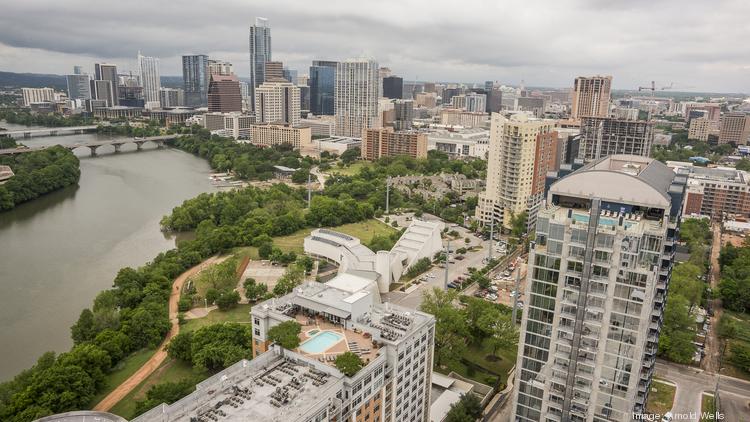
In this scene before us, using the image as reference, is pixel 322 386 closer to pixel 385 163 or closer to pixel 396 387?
pixel 396 387

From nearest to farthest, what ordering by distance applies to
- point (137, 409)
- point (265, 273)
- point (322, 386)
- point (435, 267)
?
point (322, 386) < point (137, 409) < point (265, 273) < point (435, 267)

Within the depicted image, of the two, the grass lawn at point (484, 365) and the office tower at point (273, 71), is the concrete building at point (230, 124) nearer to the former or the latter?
the office tower at point (273, 71)

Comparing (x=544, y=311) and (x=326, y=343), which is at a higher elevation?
(x=544, y=311)

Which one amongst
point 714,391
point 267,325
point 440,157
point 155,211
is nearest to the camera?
point 267,325

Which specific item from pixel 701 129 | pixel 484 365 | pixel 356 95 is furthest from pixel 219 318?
pixel 701 129

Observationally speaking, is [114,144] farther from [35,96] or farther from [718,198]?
[718,198]

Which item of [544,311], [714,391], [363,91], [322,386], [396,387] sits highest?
[363,91]

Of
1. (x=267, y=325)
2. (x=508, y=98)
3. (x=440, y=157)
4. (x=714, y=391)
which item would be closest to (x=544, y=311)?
(x=267, y=325)
